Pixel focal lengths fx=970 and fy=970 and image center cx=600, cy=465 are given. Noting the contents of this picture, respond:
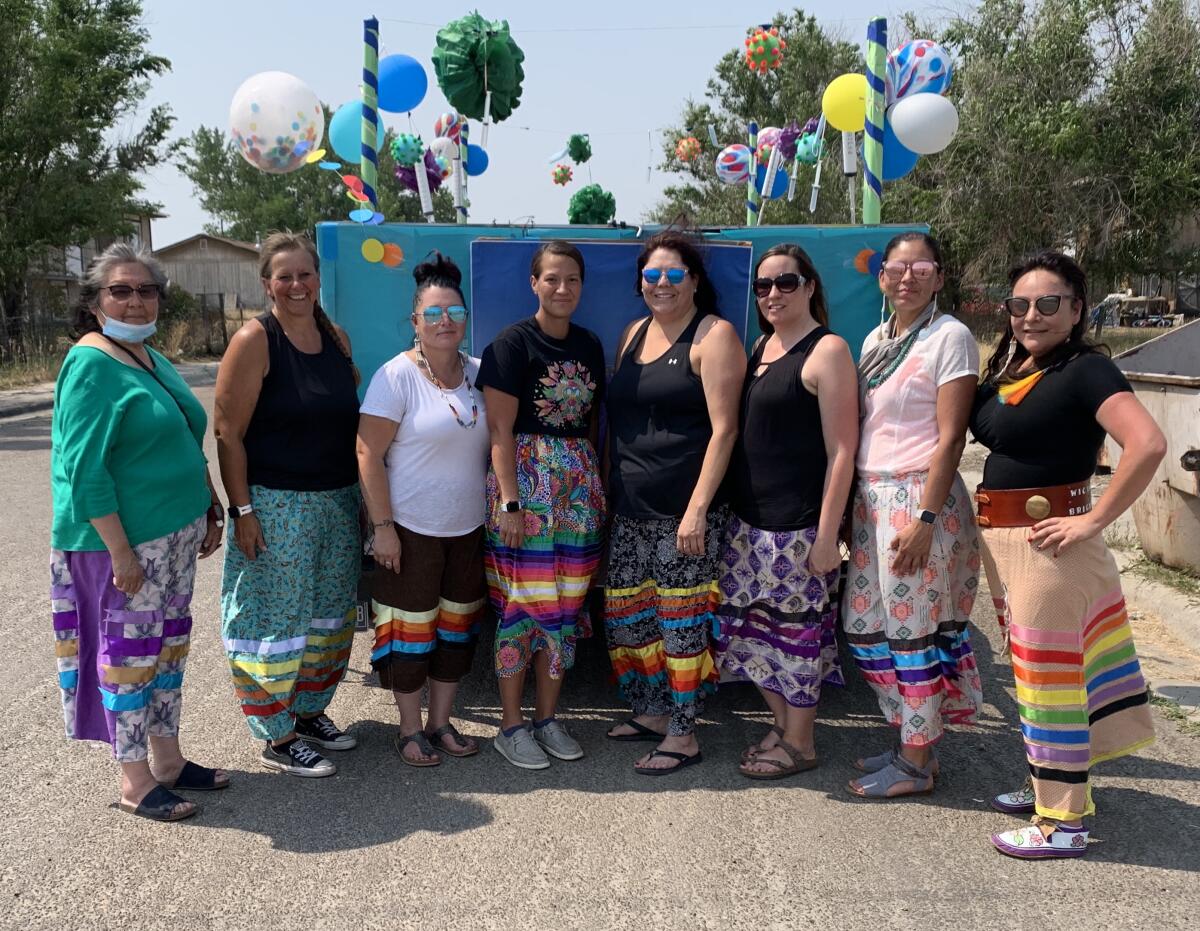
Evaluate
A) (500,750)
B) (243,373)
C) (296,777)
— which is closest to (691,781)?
(500,750)

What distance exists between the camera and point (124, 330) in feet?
10.6

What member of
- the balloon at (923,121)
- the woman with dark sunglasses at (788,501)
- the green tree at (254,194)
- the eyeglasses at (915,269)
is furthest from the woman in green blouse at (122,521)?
the green tree at (254,194)

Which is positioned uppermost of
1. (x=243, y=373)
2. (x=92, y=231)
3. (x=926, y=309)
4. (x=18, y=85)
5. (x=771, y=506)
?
(x=18, y=85)

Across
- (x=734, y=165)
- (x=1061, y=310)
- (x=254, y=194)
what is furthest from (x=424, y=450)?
(x=254, y=194)

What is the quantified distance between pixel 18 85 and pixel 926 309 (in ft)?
67.8

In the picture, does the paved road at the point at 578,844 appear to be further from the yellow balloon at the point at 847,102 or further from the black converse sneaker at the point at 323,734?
the yellow balloon at the point at 847,102

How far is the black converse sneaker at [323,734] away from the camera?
390 cm

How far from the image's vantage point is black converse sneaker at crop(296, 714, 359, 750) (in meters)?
3.90

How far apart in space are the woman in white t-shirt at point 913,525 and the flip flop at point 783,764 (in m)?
0.19

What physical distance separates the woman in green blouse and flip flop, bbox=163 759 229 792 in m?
0.10

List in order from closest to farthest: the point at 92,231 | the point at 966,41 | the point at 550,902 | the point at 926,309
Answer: the point at 550,902 < the point at 926,309 < the point at 966,41 < the point at 92,231

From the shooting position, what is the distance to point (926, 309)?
342 cm

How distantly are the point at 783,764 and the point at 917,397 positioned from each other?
57.3 inches

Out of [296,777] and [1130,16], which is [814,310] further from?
[1130,16]
